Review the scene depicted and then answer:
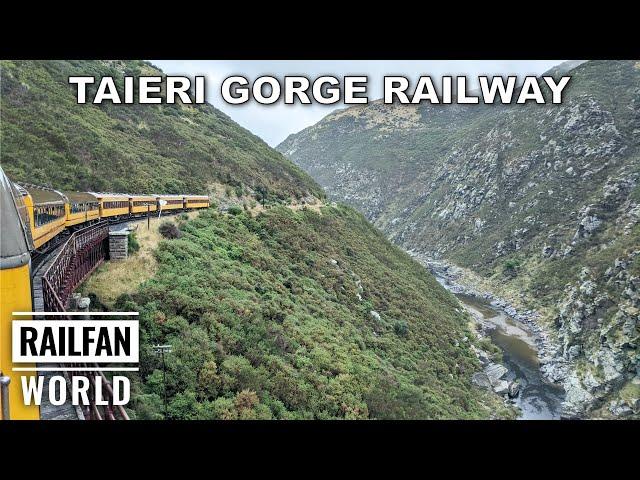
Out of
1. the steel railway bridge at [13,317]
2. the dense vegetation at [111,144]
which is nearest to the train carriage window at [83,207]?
the dense vegetation at [111,144]

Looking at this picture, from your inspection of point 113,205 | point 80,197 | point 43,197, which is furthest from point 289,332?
point 113,205

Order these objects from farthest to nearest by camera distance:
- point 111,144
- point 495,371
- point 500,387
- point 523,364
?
point 111,144
point 523,364
point 495,371
point 500,387

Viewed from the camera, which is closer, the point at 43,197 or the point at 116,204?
the point at 43,197

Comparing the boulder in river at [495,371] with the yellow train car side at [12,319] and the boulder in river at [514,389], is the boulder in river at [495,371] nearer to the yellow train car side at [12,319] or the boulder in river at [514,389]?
the boulder in river at [514,389]

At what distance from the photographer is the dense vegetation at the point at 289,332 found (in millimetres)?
12500

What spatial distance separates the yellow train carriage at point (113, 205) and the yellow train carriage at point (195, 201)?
5312 millimetres

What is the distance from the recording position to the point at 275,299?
2144 centimetres

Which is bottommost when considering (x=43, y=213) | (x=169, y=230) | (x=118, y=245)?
(x=118, y=245)

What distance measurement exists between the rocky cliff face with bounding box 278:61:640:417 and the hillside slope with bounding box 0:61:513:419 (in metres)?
10.6

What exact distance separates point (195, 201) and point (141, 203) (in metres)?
5.96

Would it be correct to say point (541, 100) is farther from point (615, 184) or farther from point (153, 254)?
point (615, 184)

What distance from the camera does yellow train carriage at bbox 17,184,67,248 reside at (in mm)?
12484

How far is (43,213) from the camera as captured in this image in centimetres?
1405

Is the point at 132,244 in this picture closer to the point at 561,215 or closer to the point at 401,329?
the point at 401,329
